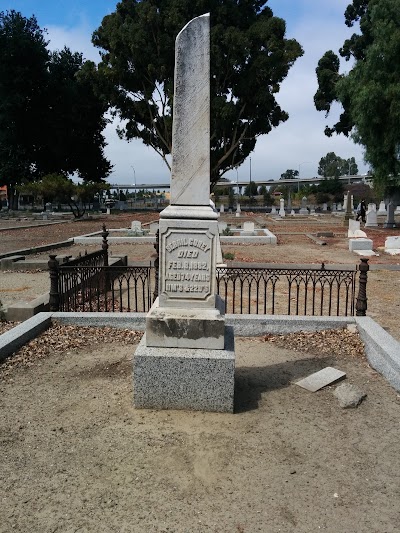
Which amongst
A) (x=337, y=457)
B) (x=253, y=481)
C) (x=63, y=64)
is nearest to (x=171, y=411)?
(x=253, y=481)

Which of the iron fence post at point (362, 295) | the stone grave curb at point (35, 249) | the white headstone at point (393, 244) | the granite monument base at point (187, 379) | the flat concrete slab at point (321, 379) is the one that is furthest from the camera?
the white headstone at point (393, 244)

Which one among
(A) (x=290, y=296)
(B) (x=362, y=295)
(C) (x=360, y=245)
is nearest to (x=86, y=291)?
(A) (x=290, y=296)

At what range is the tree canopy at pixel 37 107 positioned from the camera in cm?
4322

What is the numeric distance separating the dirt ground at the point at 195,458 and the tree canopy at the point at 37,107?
42792mm

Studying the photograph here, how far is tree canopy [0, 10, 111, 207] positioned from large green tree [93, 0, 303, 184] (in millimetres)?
13422

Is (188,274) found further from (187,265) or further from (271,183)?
(271,183)

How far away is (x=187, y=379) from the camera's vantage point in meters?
3.98

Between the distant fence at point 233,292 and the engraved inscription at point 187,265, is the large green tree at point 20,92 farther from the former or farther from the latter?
the engraved inscription at point 187,265

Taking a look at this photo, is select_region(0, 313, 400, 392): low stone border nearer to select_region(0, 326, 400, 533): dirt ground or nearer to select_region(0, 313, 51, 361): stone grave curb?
select_region(0, 313, 51, 361): stone grave curb

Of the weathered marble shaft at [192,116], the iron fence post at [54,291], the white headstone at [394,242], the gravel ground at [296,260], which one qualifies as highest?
the weathered marble shaft at [192,116]

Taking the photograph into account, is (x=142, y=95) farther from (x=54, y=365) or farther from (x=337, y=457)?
(x=337, y=457)

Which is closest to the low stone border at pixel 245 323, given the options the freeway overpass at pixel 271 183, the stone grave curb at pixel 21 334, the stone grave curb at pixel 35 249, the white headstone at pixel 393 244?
the stone grave curb at pixel 21 334

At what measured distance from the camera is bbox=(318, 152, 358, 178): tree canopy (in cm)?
12328

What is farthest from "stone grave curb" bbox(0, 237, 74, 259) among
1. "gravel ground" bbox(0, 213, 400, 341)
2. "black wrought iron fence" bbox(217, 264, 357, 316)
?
"black wrought iron fence" bbox(217, 264, 357, 316)
